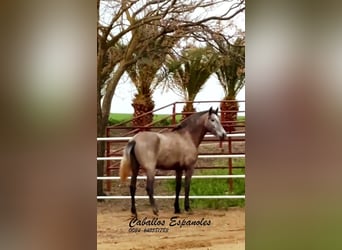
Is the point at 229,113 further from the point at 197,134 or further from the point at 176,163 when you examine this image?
the point at 176,163

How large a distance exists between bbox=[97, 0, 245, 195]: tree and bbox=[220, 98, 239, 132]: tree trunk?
0.35m

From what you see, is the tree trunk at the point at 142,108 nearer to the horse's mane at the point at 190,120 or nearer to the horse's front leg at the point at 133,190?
the horse's mane at the point at 190,120

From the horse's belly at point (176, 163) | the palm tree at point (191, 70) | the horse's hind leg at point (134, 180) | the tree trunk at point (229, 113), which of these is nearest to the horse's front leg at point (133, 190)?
the horse's hind leg at point (134, 180)

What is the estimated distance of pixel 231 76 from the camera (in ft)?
6.60

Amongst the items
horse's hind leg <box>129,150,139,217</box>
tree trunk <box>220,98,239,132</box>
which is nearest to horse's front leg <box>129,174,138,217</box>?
horse's hind leg <box>129,150,139,217</box>

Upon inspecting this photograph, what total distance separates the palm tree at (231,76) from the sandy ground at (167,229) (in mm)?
416

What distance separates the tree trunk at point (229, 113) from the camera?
79.2 inches

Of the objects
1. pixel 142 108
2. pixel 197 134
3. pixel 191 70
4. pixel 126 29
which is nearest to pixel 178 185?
pixel 197 134

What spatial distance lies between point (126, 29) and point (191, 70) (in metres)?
0.34

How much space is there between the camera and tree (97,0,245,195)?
6.57ft

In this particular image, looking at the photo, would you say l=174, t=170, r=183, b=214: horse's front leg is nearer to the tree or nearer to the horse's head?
the horse's head
